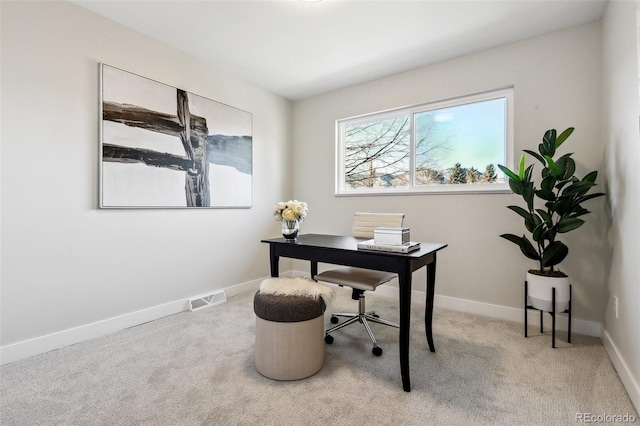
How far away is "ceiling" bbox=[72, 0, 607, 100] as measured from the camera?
87.9 inches

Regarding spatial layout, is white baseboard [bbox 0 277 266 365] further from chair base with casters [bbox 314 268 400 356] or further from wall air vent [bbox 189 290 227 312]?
chair base with casters [bbox 314 268 400 356]

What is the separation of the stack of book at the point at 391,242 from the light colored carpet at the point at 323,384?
→ 0.79 metres

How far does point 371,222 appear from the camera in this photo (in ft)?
8.95

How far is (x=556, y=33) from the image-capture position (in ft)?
8.23

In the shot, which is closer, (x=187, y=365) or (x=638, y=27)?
(x=638, y=27)

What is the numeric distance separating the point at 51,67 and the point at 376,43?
2611mm

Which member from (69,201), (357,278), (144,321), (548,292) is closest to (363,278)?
(357,278)

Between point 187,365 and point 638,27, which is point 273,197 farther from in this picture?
point 638,27

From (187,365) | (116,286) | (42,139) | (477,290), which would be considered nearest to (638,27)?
(477,290)

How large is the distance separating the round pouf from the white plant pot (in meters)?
1.73

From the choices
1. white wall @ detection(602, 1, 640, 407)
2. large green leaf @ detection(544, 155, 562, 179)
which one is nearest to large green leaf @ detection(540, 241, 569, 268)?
white wall @ detection(602, 1, 640, 407)

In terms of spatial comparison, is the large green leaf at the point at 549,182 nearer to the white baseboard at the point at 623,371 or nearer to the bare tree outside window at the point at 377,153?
the white baseboard at the point at 623,371

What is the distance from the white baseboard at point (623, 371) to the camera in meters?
1.52

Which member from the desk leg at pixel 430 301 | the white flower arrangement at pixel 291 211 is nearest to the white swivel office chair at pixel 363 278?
the desk leg at pixel 430 301
